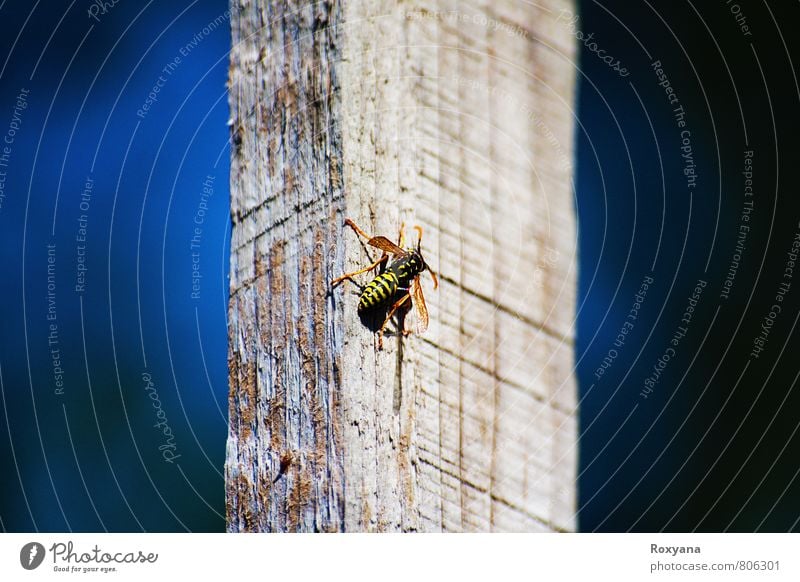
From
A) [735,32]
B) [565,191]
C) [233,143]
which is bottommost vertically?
[565,191]

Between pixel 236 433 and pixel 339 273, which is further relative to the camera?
pixel 236 433

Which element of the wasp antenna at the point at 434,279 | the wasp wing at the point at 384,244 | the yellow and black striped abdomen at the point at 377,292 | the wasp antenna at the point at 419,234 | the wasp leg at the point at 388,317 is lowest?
the wasp leg at the point at 388,317

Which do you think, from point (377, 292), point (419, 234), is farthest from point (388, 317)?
point (419, 234)

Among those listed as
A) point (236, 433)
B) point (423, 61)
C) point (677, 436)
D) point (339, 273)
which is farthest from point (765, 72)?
point (236, 433)

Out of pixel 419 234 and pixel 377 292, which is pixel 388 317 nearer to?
pixel 377 292

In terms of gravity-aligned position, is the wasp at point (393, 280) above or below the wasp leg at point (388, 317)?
above

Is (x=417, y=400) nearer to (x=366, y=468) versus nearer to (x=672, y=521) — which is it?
(x=366, y=468)
